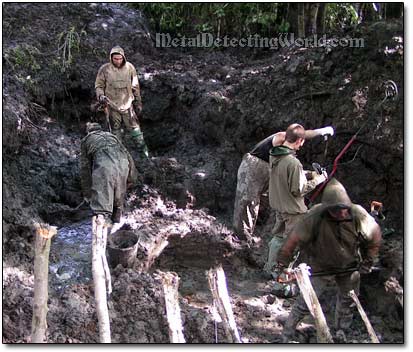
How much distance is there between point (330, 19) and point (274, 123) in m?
3.22

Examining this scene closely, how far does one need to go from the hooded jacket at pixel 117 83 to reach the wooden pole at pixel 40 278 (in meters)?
3.61

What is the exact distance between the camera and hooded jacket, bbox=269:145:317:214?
5217 mm

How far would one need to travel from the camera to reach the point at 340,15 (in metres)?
9.60

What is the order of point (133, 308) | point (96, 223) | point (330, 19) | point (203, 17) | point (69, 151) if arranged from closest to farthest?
1. point (96, 223)
2. point (133, 308)
3. point (69, 151)
4. point (330, 19)
5. point (203, 17)

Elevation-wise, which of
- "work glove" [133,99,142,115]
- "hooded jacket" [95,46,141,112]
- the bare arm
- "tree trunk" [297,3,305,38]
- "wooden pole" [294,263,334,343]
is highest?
"tree trunk" [297,3,305,38]

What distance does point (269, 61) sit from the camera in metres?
8.89

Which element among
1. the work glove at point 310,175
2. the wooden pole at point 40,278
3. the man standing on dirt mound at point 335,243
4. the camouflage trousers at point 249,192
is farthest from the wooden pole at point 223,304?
the camouflage trousers at point 249,192

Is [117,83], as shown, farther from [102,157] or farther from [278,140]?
[278,140]

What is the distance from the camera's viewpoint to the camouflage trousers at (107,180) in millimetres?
5895

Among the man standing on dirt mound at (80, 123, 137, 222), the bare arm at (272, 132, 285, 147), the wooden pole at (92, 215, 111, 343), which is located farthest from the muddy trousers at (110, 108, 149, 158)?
the wooden pole at (92, 215, 111, 343)

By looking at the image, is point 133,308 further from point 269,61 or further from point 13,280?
point 269,61

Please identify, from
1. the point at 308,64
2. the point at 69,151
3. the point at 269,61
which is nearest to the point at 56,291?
the point at 69,151

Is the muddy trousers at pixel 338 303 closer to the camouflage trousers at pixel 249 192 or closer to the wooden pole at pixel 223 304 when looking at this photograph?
the wooden pole at pixel 223 304

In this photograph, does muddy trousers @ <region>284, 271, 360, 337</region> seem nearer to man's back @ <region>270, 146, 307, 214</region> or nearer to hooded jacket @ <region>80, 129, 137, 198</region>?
man's back @ <region>270, 146, 307, 214</region>
